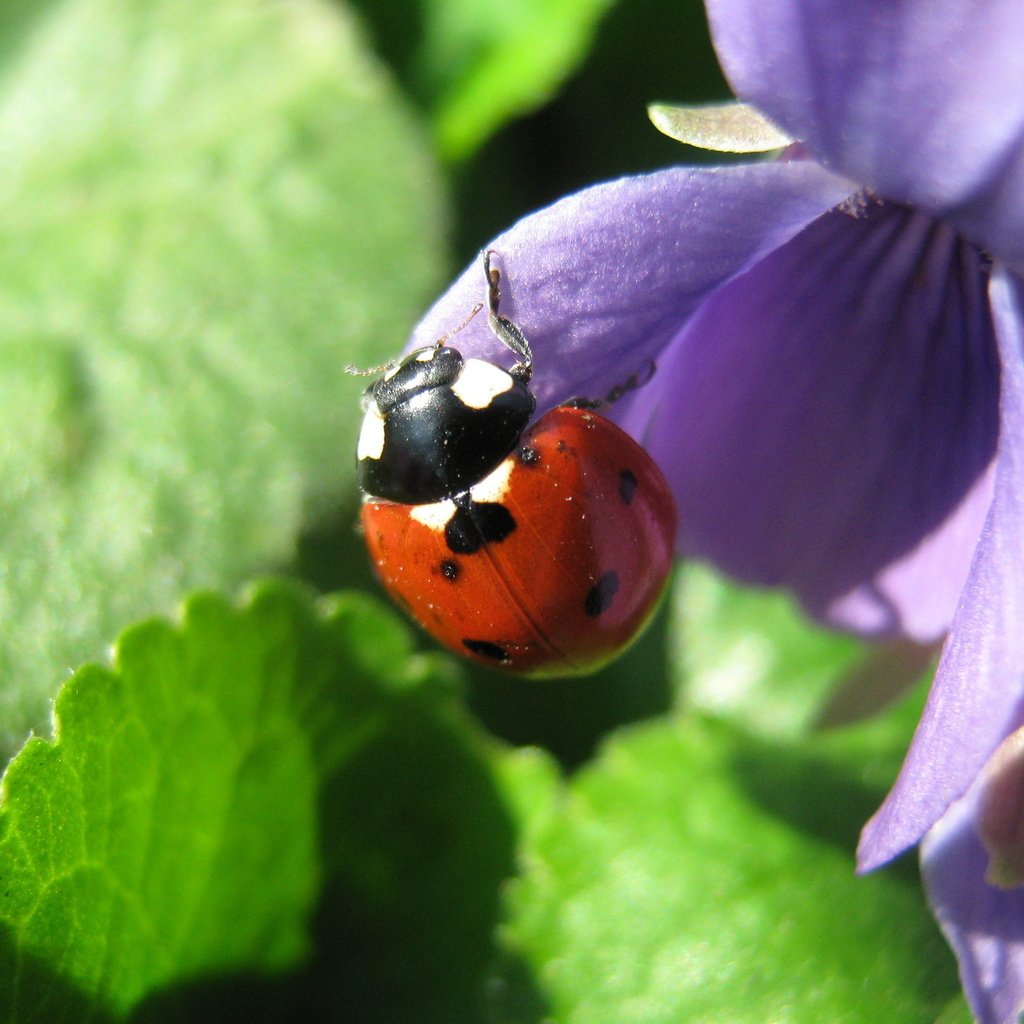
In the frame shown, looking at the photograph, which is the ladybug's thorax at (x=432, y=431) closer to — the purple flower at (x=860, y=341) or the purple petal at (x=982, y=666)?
the purple flower at (x=860, y=341)

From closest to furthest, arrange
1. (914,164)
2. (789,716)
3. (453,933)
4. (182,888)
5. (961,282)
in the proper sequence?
1. (914,164)
2. (961,282)
3. (182,888)
4. (453,933)
5. (789,716)

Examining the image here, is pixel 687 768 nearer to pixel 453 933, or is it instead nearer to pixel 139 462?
pixel 453 933

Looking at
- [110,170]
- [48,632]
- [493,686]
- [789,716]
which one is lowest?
[789,716]

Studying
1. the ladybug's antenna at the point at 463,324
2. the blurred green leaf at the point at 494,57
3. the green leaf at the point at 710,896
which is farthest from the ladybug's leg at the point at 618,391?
the blurred green leaf at the point at 494,57


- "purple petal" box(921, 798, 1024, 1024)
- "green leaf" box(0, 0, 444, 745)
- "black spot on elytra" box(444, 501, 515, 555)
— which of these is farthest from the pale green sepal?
"green leaf" box(0, 0, 444, 745)

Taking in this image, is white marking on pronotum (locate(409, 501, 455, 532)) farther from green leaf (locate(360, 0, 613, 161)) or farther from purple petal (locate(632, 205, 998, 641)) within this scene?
green leaf (locate(360, 0, 613, 161))

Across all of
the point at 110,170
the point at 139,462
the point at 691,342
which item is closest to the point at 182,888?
the point at 139,462
